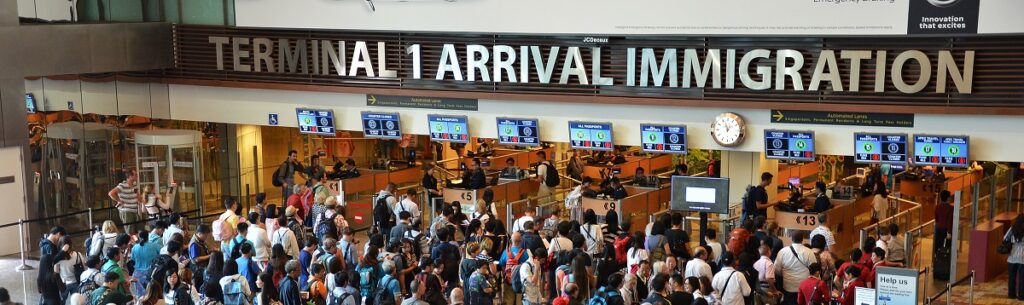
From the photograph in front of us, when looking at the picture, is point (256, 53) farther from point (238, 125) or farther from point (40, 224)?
point (40, 224)

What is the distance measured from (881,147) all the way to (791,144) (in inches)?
48.4

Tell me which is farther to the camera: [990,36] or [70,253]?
[990,36]

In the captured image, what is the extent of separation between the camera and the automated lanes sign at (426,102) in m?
19.3

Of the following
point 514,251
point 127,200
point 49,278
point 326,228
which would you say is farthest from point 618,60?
point 49,278

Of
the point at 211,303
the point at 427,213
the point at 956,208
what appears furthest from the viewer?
the point at 427,213

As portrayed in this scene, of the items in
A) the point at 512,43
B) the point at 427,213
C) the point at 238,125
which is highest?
the point at 512,43

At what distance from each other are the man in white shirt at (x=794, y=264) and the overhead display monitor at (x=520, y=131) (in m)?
6.19

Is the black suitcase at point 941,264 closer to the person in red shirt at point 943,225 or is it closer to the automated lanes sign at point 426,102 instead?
the person in red shirt at point 943,225

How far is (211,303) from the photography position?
11305 mm

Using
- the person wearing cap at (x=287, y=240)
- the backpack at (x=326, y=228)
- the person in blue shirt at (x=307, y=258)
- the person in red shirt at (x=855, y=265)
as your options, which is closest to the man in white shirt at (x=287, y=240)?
the person wearing cap at (x=287, y=240)

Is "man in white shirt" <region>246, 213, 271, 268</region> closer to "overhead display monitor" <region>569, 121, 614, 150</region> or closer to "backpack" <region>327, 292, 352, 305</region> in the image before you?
"backpack" <region>327, 292, 352, 305</region>

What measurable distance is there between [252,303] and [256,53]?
9.18m

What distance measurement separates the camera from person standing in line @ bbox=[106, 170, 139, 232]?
1961cm

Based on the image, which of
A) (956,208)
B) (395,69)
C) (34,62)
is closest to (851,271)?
(956,208)
